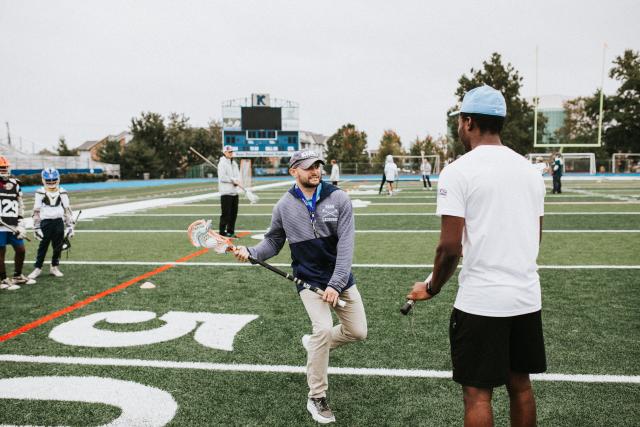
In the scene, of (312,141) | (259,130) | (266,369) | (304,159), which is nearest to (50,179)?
(266,369)

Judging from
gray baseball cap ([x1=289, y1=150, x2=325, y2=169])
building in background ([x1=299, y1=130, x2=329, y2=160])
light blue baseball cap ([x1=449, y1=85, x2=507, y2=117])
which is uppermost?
building in background ([x1=299, y1=130, x2=329, y2=160])

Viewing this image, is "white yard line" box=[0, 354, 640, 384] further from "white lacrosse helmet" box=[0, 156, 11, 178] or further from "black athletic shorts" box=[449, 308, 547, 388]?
"white lacrosse helmet" box=[0, 156, 11, 178]

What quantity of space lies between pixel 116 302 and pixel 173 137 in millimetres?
62622

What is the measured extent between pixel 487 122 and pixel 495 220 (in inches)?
19.6

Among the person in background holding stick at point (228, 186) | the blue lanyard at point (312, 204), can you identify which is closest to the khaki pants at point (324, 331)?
the blue lanyard at point (312, 204)

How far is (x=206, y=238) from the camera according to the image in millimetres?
3869

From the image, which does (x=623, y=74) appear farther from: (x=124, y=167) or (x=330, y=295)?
(x=330, y=295)

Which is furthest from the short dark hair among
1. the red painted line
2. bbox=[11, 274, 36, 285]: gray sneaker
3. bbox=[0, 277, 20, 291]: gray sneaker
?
bbox=[11, 274, 36, 285]: gray sneaker

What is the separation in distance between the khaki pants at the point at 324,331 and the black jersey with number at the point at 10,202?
5313 millimetres

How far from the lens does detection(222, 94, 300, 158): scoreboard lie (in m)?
53.7

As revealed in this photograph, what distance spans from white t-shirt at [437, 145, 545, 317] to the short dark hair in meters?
0.12

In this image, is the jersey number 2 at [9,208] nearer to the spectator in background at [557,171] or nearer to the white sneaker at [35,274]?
the white sneaker at [35,274]

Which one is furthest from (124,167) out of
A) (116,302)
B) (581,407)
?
(581,407)

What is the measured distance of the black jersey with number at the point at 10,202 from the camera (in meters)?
6.94
